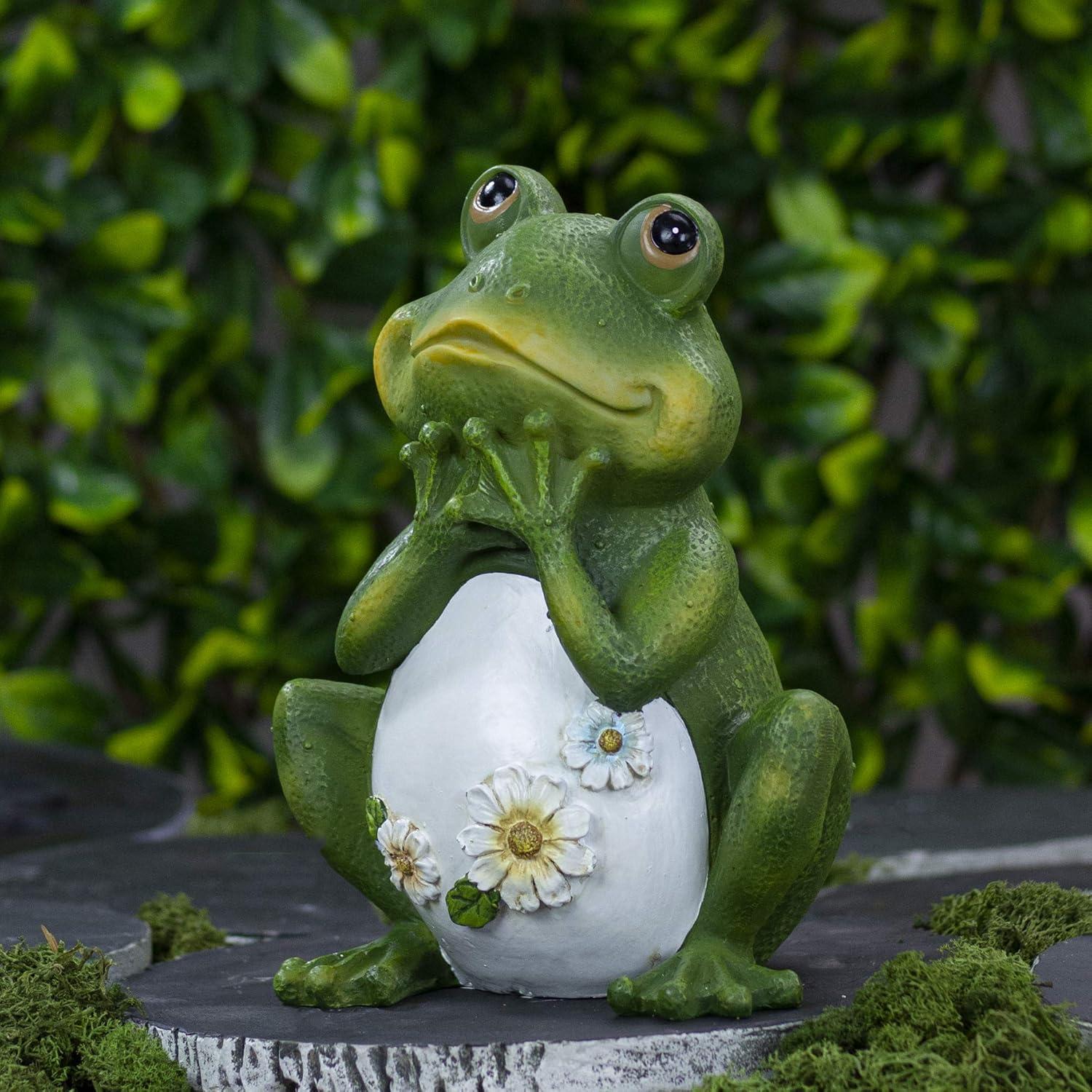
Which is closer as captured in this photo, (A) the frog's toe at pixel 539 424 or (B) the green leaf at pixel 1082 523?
(A) the frog's toe at pixel 539 424

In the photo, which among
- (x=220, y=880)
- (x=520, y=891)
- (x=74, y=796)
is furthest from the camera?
(x=74, y=796)

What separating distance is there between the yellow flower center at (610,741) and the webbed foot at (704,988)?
0.51ft

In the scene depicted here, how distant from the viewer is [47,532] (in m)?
2.62

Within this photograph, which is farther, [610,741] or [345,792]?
[345,792]

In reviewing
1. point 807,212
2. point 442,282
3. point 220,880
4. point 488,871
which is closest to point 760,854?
point 488,871

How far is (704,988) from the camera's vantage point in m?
1.04

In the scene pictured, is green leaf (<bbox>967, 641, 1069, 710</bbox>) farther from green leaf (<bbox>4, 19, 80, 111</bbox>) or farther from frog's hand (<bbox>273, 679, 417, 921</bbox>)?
green leaf (<bbox>4, 19, 80, 111</bbox>)

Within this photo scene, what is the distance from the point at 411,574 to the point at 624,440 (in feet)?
0.66

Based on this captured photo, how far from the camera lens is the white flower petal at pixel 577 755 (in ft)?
3.51

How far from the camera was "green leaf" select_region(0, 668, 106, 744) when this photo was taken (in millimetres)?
2566

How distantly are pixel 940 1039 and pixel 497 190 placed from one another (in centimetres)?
73

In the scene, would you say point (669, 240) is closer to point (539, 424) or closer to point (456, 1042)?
point (539, 424)

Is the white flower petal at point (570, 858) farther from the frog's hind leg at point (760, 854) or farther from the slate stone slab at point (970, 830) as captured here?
the slate stone slab at point (970, 830)

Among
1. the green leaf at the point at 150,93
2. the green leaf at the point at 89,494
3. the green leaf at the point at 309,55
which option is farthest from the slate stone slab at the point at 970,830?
the green leaf at the point at 150,93
